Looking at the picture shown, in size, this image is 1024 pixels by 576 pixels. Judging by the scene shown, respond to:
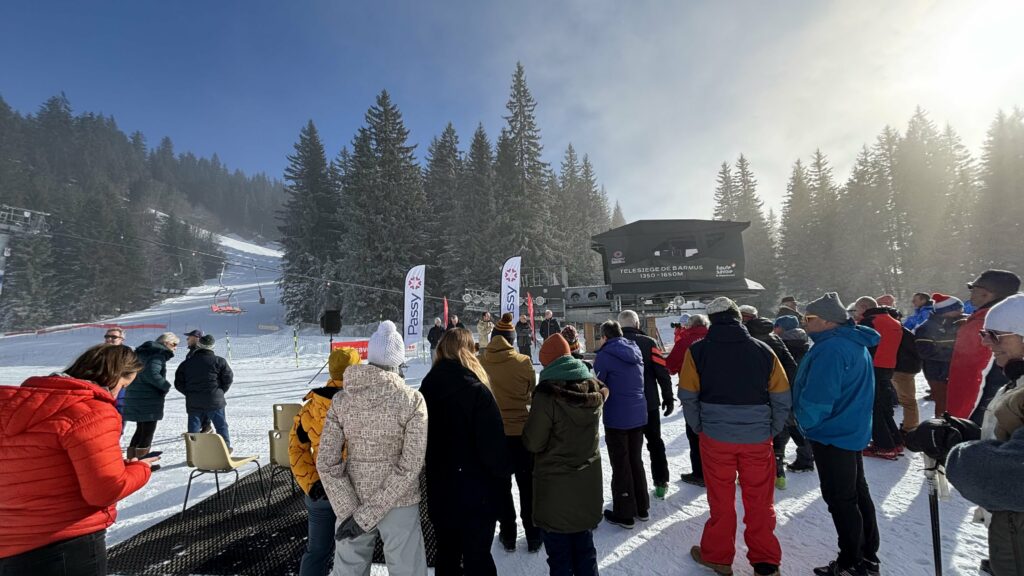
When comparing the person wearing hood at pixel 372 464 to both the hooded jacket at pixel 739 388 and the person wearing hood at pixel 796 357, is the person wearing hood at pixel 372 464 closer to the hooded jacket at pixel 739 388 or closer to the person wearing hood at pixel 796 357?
the hooded jacket at pixel 739 388

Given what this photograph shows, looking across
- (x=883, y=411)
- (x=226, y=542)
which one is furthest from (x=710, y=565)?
(x=226, y=542)

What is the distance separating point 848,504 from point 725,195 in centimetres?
4591

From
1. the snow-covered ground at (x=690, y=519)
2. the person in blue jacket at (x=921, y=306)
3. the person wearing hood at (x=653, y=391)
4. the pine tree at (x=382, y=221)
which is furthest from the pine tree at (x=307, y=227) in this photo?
the person in blue jacket at (x=921, y=306)

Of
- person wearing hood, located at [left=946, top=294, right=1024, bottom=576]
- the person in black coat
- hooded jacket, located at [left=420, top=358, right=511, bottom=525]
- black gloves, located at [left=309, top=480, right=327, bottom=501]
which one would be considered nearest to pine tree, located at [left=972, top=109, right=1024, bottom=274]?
person wearing hood, located at [left=946, top=294, right=1024, bottom=576]

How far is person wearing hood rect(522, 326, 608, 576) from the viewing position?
271 centimetres

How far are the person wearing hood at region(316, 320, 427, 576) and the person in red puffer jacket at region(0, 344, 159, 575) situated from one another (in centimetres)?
99

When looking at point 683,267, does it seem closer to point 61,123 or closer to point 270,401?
point 270,401

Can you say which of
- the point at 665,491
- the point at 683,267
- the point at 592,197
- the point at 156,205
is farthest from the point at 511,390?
the point at 156,205

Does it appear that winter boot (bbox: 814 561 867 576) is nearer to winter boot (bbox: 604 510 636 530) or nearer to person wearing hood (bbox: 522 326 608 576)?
winter boot (bbox: 604 510 636 530)

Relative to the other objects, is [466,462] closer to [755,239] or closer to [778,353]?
[778,353]

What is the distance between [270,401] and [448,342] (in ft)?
31.2

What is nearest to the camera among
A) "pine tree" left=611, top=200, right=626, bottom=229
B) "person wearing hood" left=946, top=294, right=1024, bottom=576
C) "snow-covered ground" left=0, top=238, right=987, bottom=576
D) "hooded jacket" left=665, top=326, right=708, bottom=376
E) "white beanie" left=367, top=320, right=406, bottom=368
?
"person wearing hood" left=946, top=294, right=1024, bottom=576

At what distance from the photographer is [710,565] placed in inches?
122

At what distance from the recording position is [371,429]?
2312mm
